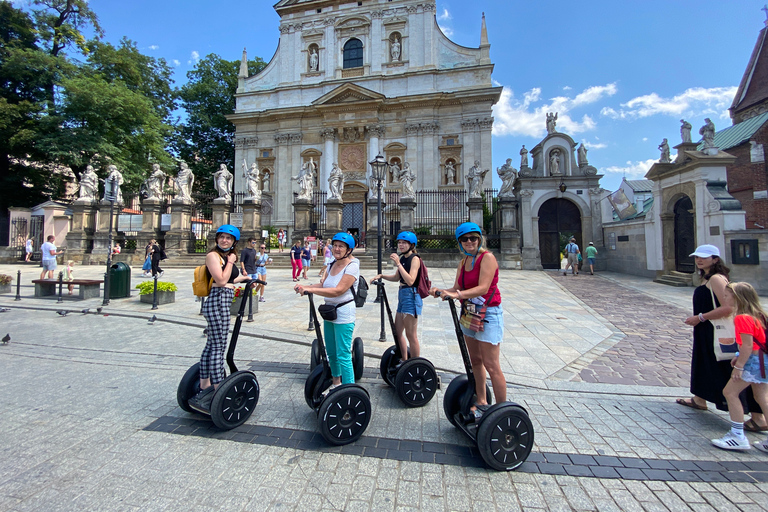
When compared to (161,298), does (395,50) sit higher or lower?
higher

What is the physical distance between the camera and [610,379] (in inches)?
179

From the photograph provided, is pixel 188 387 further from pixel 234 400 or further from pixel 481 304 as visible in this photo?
pixel 481 304

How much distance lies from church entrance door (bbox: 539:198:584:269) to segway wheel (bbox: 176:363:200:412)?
2045 cm

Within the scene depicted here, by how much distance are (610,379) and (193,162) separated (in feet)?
132

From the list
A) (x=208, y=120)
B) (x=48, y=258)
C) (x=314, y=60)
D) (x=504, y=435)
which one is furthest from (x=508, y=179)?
(x=208, y=120)

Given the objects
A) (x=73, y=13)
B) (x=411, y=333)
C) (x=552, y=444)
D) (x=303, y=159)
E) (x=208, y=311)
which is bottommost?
(x=552, y=444)

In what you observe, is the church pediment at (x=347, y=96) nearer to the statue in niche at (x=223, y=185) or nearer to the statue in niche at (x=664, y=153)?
the statue in niche at (x=223, y=185)

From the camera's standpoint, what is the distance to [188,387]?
3256 mm

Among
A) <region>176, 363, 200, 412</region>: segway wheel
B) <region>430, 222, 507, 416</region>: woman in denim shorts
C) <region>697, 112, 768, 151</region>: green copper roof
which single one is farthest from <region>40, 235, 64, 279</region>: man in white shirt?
<region>697, 112, 768, 151</region>: green copper roof

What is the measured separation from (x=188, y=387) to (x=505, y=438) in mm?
2793

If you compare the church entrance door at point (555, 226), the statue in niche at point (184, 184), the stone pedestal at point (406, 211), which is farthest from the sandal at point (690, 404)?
the statue in niche at point (184, 184)

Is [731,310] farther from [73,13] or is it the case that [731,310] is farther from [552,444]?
[73,13]

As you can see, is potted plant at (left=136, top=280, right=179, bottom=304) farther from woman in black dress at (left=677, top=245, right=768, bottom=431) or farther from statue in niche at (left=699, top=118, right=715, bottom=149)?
statue in niche at (left=699, top=118, right=715, bottom=149)

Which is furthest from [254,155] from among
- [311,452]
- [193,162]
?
[311,452]
